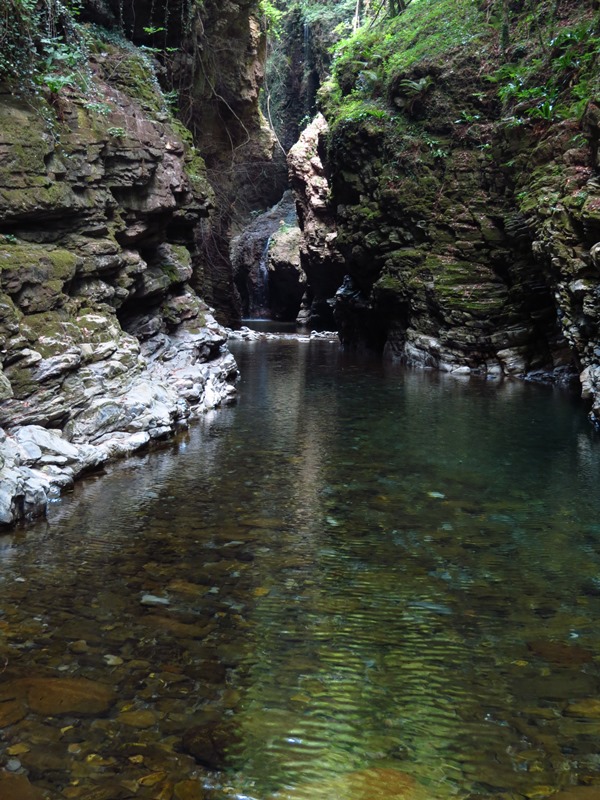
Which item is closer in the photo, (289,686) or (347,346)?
(289,686)

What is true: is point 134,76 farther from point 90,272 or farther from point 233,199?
point 233,199

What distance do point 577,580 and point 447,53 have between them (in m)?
20.0

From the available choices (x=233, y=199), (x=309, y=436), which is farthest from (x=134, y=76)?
(x=233, y=199)

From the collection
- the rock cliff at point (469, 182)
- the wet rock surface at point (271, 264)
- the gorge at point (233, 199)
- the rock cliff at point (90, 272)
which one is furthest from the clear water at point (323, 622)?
the wet rock surface at point (271, 264)

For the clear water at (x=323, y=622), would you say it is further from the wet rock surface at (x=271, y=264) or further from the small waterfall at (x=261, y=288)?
the small waterfall at (x=261, y=288)

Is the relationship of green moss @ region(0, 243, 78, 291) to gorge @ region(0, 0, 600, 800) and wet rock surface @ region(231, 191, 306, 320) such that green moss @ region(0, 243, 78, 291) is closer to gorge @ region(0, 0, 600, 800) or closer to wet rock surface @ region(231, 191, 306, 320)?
gorge @ region(0, 0, 600, 800)

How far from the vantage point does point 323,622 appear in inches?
171

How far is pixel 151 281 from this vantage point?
13273mm

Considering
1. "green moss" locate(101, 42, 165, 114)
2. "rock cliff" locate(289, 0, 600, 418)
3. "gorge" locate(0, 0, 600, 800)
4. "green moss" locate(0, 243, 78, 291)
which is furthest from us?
"rock cliff" locate(289, 0, 600, 418)

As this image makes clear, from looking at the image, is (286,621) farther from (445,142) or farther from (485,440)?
(445,142)

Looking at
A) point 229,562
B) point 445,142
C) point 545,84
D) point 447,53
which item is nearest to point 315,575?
point 229,562

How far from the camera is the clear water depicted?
296cm

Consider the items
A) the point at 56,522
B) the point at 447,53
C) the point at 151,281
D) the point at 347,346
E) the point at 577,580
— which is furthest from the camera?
the point at 347,346

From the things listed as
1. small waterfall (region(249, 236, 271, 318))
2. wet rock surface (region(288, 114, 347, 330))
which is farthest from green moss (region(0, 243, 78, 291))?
small waterfall (region(249, 236, 271, 318))
